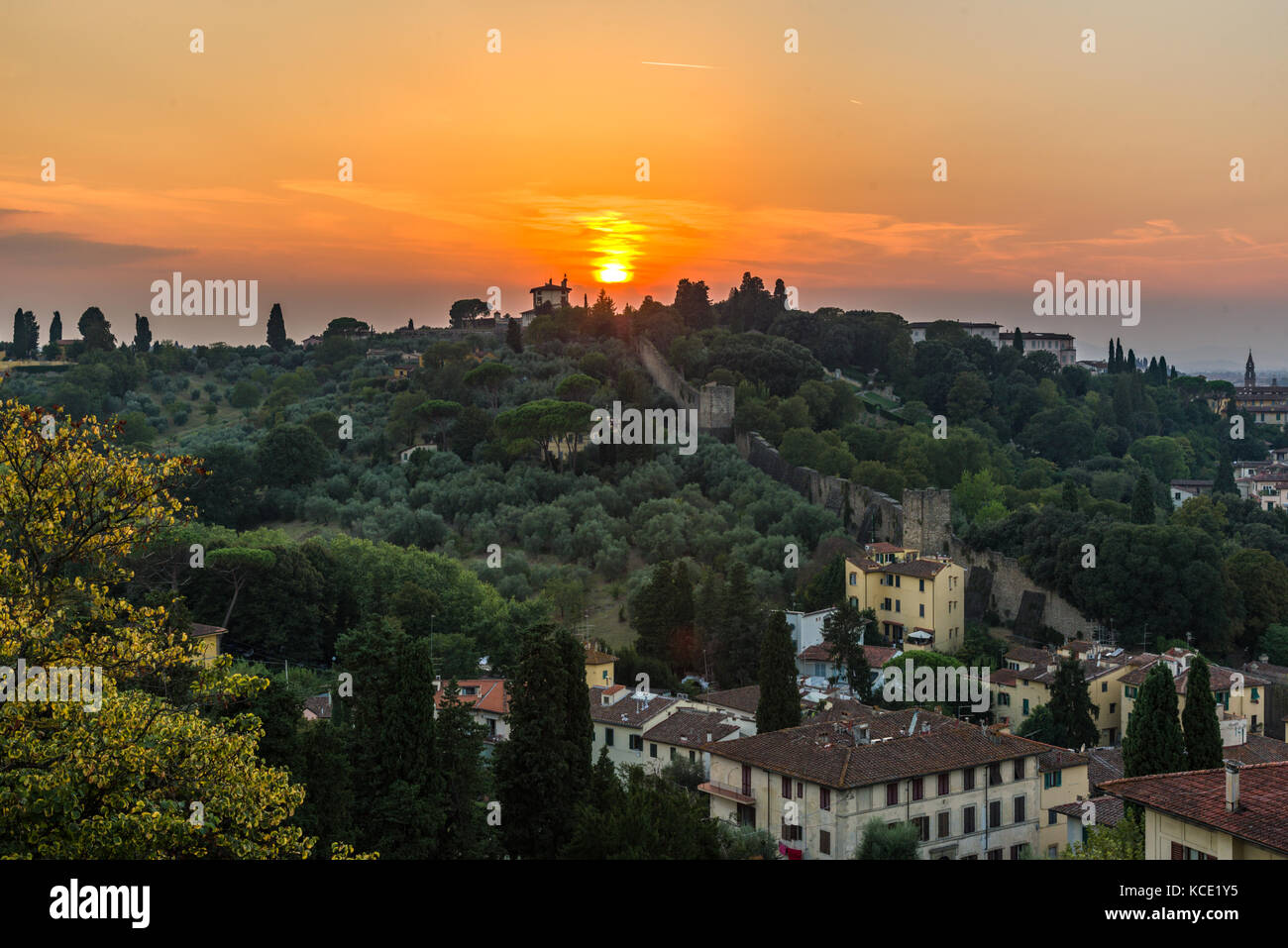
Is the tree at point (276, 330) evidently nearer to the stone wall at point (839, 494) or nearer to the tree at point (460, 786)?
the stone wall at point (839, 494)

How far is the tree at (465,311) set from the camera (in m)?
63.2

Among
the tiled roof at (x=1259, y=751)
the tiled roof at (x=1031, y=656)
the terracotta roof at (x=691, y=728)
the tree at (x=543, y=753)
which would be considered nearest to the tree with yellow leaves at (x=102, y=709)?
the tree at (x=543, y=753)

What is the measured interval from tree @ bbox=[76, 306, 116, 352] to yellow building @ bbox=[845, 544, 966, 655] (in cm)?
4228

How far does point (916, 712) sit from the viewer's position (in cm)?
1733

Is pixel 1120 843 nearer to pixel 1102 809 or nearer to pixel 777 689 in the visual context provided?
pixel 1102 809

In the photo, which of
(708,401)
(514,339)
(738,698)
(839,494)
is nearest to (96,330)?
(514,339)

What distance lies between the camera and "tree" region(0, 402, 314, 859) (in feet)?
19.4

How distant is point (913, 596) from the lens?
89.4 ft

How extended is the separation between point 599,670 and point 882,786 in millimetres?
9692

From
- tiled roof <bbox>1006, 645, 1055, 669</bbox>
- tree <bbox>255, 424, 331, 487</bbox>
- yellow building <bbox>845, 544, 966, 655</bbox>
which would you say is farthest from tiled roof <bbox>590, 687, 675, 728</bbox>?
tree <bbox>255, 424, 331, 487</bbox>

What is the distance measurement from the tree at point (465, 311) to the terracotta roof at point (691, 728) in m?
45.3

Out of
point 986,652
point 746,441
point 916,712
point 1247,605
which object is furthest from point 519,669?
point 746,441
